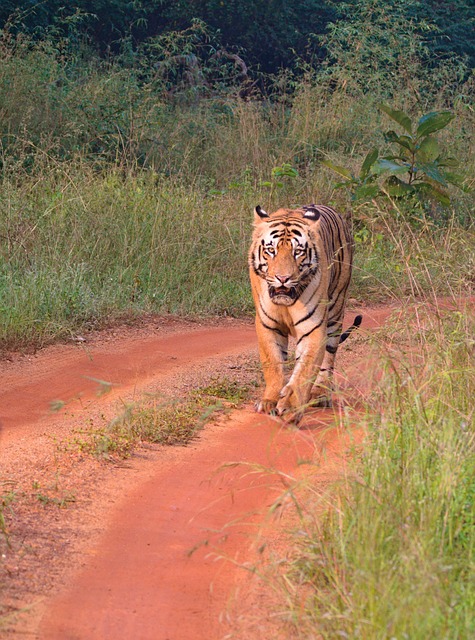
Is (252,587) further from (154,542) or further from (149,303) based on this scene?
(149,303)

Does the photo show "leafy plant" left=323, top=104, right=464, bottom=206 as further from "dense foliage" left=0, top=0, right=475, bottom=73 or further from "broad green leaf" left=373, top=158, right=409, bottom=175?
"dense foliage" left=0, top=0, right=475, bottom=73

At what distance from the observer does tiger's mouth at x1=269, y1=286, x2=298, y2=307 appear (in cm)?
562

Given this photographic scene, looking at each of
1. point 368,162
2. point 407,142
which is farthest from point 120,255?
point 407,142

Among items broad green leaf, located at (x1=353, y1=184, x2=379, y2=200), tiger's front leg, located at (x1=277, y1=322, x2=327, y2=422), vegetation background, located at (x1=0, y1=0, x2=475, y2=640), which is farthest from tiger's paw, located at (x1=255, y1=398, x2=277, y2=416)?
broad green leaf, located at (x1=353, y1=184, x2=379, y2=200)

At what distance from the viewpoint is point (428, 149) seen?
10148mm

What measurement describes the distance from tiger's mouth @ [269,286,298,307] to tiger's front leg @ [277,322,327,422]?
0.22 metres

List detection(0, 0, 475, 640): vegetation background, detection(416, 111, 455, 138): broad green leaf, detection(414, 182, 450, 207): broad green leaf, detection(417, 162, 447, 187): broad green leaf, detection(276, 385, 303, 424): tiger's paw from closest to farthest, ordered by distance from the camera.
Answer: detection(0, 0, 475, 640): vegetation background
detection(276, 385, 303, 424): tiger's paw
detection(416, 111, 455, 138): broad green leaf
detection(417, 162, 447, 187): broad green leaf
detection(414, 182, 450, 207): broad green leaf

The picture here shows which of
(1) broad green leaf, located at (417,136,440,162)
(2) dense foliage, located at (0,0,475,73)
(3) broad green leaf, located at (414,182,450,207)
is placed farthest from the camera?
(2) dense foliage, located at (0,0,475,73)

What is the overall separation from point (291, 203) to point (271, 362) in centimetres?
525

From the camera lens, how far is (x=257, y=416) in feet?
18.7

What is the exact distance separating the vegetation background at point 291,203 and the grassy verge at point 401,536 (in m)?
0.01

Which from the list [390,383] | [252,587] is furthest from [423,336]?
[252,587]

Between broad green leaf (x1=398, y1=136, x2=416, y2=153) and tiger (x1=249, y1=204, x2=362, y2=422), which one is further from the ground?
broad green leaf (x1=398, y1=136, x2=416, y2=153)

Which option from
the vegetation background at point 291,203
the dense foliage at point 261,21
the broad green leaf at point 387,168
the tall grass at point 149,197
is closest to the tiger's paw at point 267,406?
the vegetation background at point 291,203
